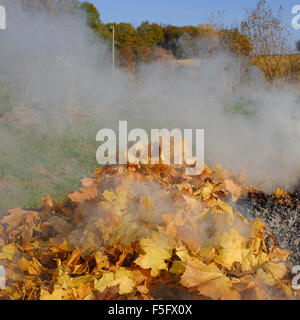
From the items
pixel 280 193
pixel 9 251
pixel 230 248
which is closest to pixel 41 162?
pixel 9 251

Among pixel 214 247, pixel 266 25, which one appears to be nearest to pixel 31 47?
pixel 214 247

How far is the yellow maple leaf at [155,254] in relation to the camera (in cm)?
190

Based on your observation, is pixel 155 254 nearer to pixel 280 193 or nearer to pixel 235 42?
pixel 280 193

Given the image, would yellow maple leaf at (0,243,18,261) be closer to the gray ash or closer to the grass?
the grass

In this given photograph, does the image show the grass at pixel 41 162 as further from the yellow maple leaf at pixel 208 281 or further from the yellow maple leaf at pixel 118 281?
the yellow maple leaf at pixel 208 281

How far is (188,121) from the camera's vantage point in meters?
4.91

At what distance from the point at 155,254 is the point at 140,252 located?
0.09m

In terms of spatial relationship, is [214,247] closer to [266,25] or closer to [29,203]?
[29,203]

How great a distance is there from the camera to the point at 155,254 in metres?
1.92

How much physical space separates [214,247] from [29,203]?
2.23 metres

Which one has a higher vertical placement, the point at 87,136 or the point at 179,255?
the point at 87,136

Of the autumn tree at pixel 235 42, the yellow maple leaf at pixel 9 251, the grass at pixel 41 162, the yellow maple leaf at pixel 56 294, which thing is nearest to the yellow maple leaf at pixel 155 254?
the yellow maple leaf at pixel 56 294

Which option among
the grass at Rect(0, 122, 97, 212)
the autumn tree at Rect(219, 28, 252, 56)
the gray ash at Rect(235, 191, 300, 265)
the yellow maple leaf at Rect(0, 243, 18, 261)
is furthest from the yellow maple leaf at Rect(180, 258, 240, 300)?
the autumn tree at Rect(219, 28, 252, 56)

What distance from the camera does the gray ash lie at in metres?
2.44
